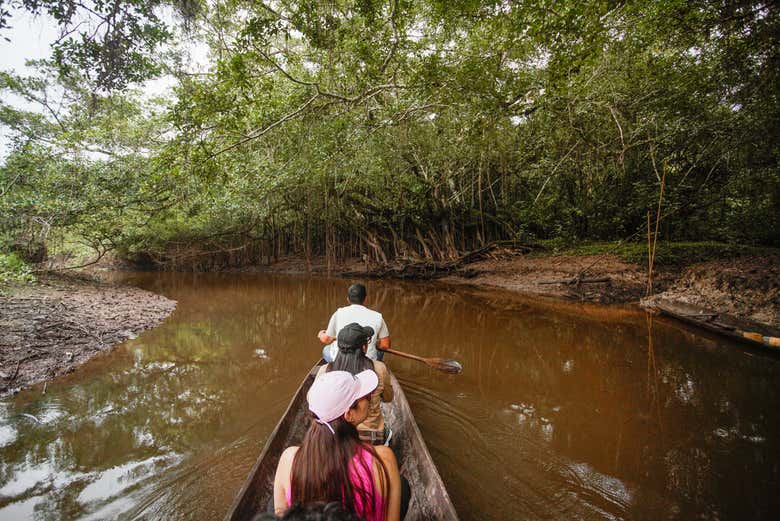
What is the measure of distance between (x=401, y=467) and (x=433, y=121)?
31.1 feet

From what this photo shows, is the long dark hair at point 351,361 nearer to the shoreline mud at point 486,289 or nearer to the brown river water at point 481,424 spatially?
the brown river water at point 481,424

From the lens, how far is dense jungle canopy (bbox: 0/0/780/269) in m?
4.63

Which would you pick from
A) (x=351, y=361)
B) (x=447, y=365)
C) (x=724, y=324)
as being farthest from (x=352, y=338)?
(x=724, y=324)

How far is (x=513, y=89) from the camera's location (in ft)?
20.1

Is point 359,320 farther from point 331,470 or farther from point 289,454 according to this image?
point 331,470

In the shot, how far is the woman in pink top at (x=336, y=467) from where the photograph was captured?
3.99ft

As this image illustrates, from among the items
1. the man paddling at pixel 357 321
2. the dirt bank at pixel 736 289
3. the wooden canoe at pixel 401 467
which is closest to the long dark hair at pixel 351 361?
the wooden canoe at pixel 401 467

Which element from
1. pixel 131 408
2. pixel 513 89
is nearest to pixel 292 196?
pixel 513 89

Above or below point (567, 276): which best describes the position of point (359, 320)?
above

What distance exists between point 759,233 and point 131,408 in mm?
13826

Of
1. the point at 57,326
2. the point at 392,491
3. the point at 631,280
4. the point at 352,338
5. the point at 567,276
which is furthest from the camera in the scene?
the point at 567,276

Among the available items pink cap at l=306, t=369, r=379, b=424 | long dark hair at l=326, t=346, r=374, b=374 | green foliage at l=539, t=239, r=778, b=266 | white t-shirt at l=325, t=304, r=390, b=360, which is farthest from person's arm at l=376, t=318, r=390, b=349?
green foliage at l=539, t=239, r=778, b=266

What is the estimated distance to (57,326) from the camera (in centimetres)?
566

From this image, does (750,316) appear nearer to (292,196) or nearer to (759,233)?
(759,233)
